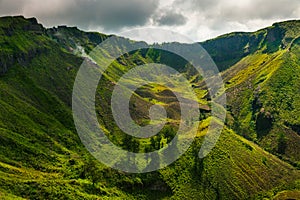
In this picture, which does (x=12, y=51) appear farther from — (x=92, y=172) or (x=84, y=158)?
(x=92, y=172)

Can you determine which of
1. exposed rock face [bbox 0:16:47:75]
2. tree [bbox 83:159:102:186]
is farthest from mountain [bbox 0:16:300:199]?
exposed rock face [bbox 0:16:47:75]

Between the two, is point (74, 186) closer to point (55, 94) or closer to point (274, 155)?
point (55, 94)

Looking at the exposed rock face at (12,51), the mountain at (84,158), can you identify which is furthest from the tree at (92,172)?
the exposed rock face at (12,51)

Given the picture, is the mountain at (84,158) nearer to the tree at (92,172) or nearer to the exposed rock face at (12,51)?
the tree at (92,172)

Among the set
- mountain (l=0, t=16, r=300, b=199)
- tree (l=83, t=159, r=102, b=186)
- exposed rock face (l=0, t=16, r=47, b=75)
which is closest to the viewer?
mountain (l=0, t=16, r=300, b=199)

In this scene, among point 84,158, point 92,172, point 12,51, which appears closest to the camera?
point 92,172

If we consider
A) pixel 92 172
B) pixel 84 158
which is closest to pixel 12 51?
pixel 84 158

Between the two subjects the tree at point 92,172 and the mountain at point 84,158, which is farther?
the tree at point 92,172

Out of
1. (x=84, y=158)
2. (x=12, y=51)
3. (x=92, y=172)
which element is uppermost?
(x=12, y=51)

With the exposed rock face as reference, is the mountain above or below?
below

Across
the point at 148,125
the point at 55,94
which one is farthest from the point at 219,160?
the point at 55,94

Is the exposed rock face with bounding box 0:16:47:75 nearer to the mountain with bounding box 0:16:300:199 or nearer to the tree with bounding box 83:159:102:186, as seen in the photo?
the mountain with bounding box 0:16:300:199

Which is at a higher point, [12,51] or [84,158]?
[12,51]

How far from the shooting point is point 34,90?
152m
